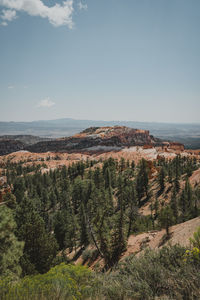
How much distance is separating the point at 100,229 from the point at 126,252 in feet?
16.1

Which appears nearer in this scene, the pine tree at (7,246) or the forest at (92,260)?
the forest at (92,260)

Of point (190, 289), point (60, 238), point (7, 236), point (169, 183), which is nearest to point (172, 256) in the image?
point (190, 289)

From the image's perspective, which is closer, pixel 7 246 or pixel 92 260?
pixel 7 246

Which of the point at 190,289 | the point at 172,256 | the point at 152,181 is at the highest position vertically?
the point at 190,289

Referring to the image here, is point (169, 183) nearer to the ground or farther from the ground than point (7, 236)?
nearer to the ground

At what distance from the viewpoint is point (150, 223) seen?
38.3m

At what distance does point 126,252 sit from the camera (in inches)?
943

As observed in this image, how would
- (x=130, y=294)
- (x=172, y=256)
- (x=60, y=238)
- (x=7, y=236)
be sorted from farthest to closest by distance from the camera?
1. (x=60, y=238)
2. (x=7, y=236)
3. (x=172, y=256)
4. (x=130, y=294)

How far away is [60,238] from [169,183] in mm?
40089

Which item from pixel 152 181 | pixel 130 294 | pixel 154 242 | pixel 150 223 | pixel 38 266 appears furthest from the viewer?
pixel 152 181

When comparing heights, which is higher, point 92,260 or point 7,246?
point 7,246

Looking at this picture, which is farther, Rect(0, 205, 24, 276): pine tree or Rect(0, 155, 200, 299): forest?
Rect(0, 205, 24, 276): pine tree

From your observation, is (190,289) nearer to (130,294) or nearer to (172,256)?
(130,294)

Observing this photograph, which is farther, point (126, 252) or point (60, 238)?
point (60, 238)
